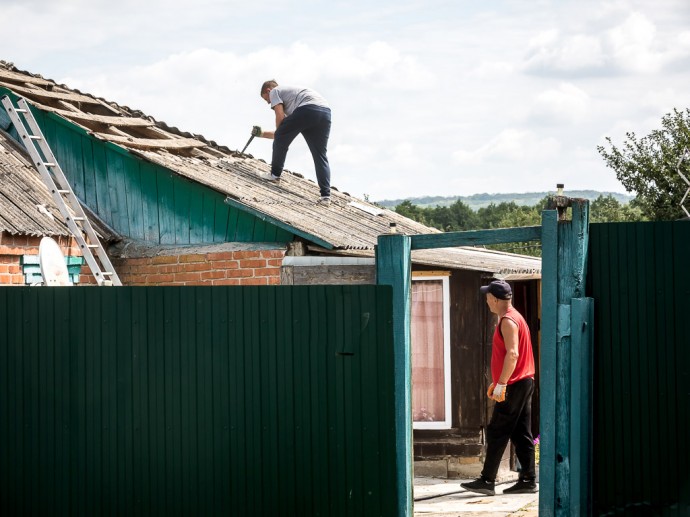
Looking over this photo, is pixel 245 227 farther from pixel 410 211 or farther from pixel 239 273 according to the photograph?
pixel 410 211

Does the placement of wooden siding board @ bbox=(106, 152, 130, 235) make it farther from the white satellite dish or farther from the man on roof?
the white satellite dish

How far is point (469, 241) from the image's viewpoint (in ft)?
21.8

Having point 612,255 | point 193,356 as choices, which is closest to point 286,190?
point 193,356

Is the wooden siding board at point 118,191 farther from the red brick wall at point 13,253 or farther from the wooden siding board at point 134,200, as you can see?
the red brick wall at point 13,253

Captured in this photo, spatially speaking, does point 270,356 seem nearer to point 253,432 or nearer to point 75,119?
A: point 253,432

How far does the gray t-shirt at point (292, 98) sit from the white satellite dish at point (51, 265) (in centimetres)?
410

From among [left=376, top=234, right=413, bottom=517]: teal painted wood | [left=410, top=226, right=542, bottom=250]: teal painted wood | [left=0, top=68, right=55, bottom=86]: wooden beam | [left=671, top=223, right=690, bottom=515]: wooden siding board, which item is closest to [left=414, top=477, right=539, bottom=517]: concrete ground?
[left=376, top=234, right=413, bottom=517]: teal painted wood

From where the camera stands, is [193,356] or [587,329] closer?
[587,329]

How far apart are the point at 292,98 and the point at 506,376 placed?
5169 mm

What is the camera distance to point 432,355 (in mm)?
10609

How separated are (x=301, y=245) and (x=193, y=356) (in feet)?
11.7

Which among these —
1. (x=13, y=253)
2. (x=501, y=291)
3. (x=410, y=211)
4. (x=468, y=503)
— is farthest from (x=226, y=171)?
(x=410, y=211)

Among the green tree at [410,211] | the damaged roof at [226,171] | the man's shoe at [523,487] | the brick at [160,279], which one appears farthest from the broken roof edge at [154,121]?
the green tree at [410,211]

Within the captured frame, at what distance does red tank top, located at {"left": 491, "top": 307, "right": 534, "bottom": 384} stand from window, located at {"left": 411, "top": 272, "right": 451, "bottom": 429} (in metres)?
2.33
